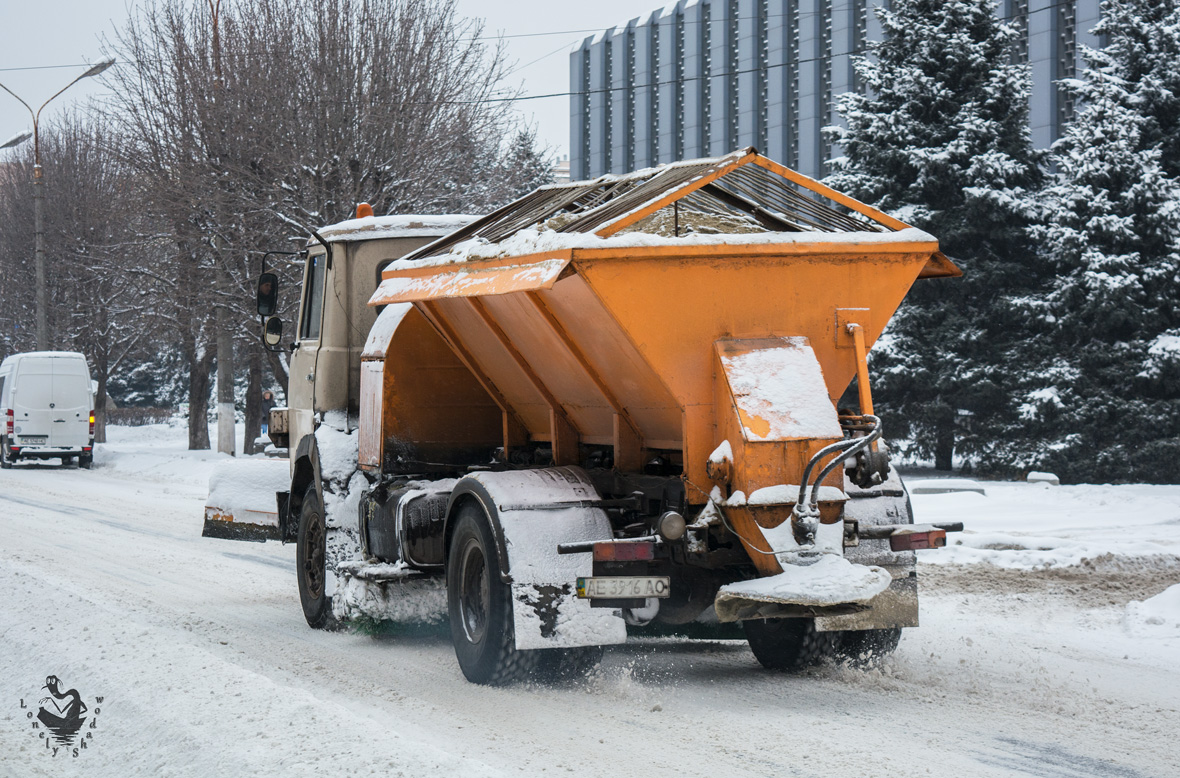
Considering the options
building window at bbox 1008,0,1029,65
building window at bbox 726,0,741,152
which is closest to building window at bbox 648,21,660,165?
building window at bbox 726,0,741,152

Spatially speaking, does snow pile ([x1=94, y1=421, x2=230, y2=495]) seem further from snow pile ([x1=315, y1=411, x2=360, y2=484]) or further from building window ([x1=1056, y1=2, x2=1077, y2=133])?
building window ([x1=1056, y1=2, x2=1077, y2=133])

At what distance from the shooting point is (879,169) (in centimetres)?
2184

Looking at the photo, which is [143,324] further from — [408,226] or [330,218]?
[408,226]

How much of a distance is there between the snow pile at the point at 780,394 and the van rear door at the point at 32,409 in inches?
987

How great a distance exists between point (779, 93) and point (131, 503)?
1227 inches

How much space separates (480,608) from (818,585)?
5.82 feet

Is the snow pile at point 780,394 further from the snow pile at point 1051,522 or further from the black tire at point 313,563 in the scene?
the snow pile at point 1051,522

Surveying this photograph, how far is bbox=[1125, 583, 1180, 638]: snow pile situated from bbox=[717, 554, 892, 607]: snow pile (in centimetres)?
A: 315

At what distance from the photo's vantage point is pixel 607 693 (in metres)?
6.00

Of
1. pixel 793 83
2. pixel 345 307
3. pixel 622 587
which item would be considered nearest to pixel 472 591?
pixel 622 587

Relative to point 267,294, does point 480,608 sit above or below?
below

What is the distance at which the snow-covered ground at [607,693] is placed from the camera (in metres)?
4.75

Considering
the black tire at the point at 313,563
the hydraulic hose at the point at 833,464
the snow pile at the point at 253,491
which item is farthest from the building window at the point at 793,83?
the hydraulic hose at the point at 833,464

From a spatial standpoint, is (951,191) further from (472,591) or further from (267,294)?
(472,591)
